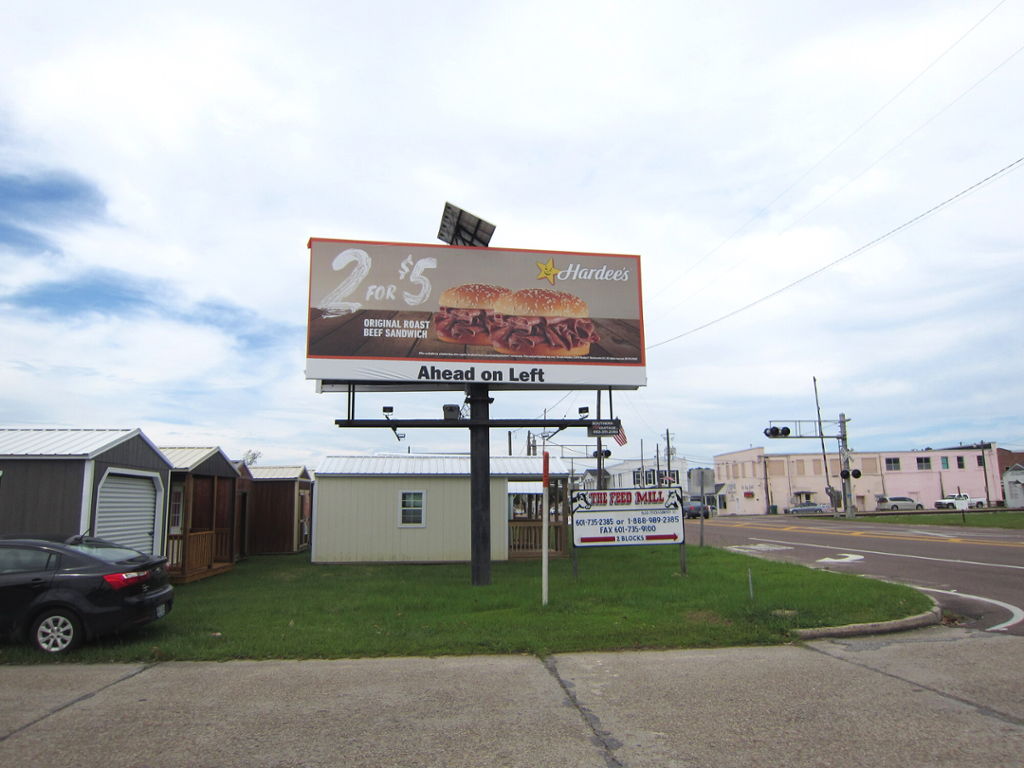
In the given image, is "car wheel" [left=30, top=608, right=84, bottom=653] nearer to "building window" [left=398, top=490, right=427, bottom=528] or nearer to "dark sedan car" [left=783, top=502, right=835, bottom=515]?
"building window" [left=398, top=490, right=427, bottom=528]

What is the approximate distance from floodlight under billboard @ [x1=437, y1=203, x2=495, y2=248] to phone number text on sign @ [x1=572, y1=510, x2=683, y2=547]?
6.23 m

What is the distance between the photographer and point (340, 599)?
12.0 m

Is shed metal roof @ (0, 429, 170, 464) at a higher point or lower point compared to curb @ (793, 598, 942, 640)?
higher

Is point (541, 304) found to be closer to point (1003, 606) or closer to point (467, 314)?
point (467, 314)

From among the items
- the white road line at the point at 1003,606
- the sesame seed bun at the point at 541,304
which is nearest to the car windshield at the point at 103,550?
the sesame seed bun at the point at 541,304

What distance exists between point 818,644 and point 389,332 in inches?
372

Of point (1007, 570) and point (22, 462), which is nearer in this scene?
point (22, 462)

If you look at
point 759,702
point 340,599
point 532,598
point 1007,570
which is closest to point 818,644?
point 759,702

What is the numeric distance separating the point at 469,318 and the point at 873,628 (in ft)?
29.6

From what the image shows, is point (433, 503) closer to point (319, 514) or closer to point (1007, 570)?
point (319, 514)

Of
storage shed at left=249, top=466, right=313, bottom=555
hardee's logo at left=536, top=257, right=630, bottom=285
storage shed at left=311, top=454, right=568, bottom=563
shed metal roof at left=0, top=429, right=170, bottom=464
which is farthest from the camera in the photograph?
storage shed at left=249, top=466, right=313, bottom=555

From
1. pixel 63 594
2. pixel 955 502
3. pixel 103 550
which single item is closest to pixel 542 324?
pixel 103 550

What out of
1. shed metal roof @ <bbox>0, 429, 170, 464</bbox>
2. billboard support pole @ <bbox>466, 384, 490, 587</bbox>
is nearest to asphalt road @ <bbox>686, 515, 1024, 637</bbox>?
billboard support pole @ <bbox>466, 384, 490, 587</bbox>

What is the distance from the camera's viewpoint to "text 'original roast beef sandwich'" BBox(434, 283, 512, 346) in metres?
14.3
